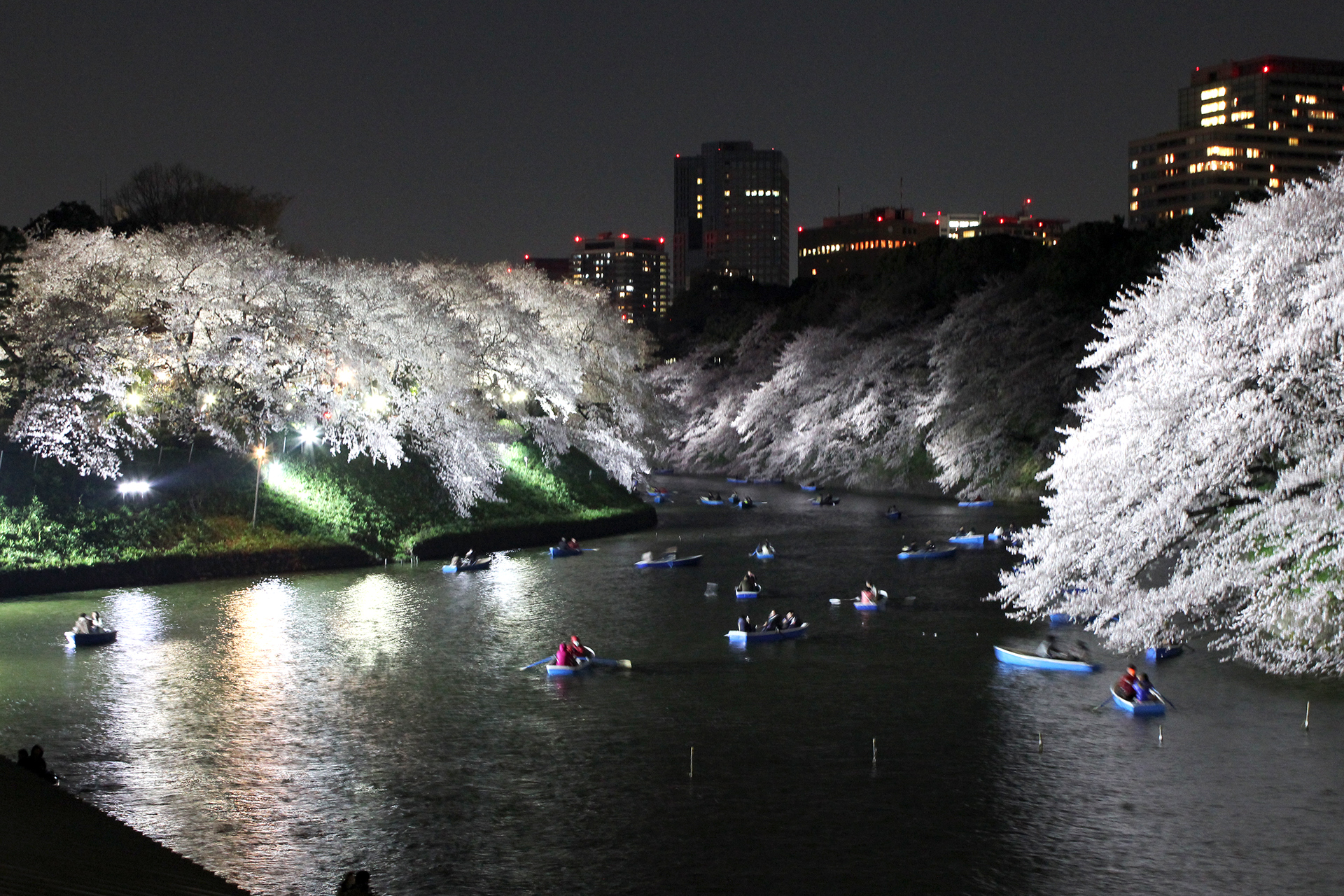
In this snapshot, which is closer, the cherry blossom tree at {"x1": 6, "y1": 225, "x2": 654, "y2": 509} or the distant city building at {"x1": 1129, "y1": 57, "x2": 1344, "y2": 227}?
the cherry blossom tree at {"x1": 6, "y1": 225, "x2": 654, "y2": 509}

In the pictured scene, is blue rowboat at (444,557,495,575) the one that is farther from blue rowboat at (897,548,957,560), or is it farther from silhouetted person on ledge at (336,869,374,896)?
silhouetted person on ledge at (336,869,374,896)

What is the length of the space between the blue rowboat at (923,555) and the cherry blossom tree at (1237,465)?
15.1 meters

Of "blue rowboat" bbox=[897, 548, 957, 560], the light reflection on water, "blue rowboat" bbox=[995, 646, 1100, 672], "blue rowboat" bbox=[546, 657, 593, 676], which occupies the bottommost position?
the light reflection on water

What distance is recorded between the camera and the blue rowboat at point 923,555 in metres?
39.7

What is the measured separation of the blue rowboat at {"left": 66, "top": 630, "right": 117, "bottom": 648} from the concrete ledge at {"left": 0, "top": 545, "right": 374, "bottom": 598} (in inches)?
287

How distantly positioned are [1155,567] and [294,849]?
23.0 m

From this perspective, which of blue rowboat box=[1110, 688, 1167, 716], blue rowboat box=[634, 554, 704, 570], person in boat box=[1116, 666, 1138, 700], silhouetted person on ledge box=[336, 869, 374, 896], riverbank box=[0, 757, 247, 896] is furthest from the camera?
blue rowboat box=[634, 554, 704, 570]

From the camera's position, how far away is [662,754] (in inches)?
707

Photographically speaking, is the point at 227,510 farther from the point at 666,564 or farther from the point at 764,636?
the point at 764,636

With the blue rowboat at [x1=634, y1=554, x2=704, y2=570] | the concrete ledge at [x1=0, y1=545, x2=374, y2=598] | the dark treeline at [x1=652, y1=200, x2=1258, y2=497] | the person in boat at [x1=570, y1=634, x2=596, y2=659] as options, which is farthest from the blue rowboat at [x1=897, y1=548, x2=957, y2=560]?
the person in boat at [x1=570, y1=634, x2=596, y2=659]

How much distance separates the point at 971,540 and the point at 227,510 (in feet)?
85.4

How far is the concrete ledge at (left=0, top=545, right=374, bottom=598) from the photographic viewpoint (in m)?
31.4

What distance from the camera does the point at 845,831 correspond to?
48.2 ft

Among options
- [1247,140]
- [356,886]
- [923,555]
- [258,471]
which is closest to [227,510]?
[258,471]
